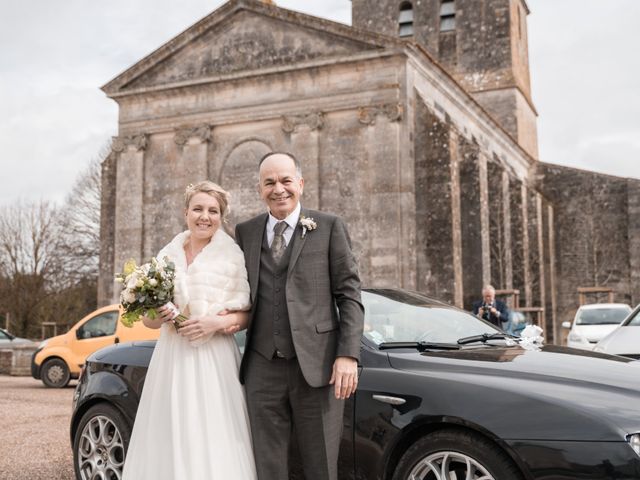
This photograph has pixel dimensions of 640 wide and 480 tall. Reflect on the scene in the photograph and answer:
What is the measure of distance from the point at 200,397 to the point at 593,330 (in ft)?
48.7

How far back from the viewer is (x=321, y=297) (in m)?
3.65

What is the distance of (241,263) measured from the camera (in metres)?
3.91

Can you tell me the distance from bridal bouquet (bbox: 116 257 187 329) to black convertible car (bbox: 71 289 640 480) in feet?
3.95

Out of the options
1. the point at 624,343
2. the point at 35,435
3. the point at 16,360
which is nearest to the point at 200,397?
the point at 35,435

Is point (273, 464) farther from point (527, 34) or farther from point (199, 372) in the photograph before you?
point (527, 34)

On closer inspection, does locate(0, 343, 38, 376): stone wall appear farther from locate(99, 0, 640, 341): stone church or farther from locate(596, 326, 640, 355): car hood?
locate(596, 326, 640, 355): car hood

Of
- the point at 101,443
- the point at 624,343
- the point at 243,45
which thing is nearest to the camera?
the point at 101,443

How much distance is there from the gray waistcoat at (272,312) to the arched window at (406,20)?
3474 centimetres

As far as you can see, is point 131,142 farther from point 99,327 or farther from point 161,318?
point 161,318

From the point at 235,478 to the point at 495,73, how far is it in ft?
113

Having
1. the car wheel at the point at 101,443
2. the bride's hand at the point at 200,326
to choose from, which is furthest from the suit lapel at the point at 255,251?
the car wheel at the point at 101,443

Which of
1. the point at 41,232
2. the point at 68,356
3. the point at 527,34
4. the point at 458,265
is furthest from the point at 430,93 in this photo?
the point at 41,232

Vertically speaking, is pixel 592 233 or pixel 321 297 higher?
pixel 592 233

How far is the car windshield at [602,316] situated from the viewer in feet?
59.4
